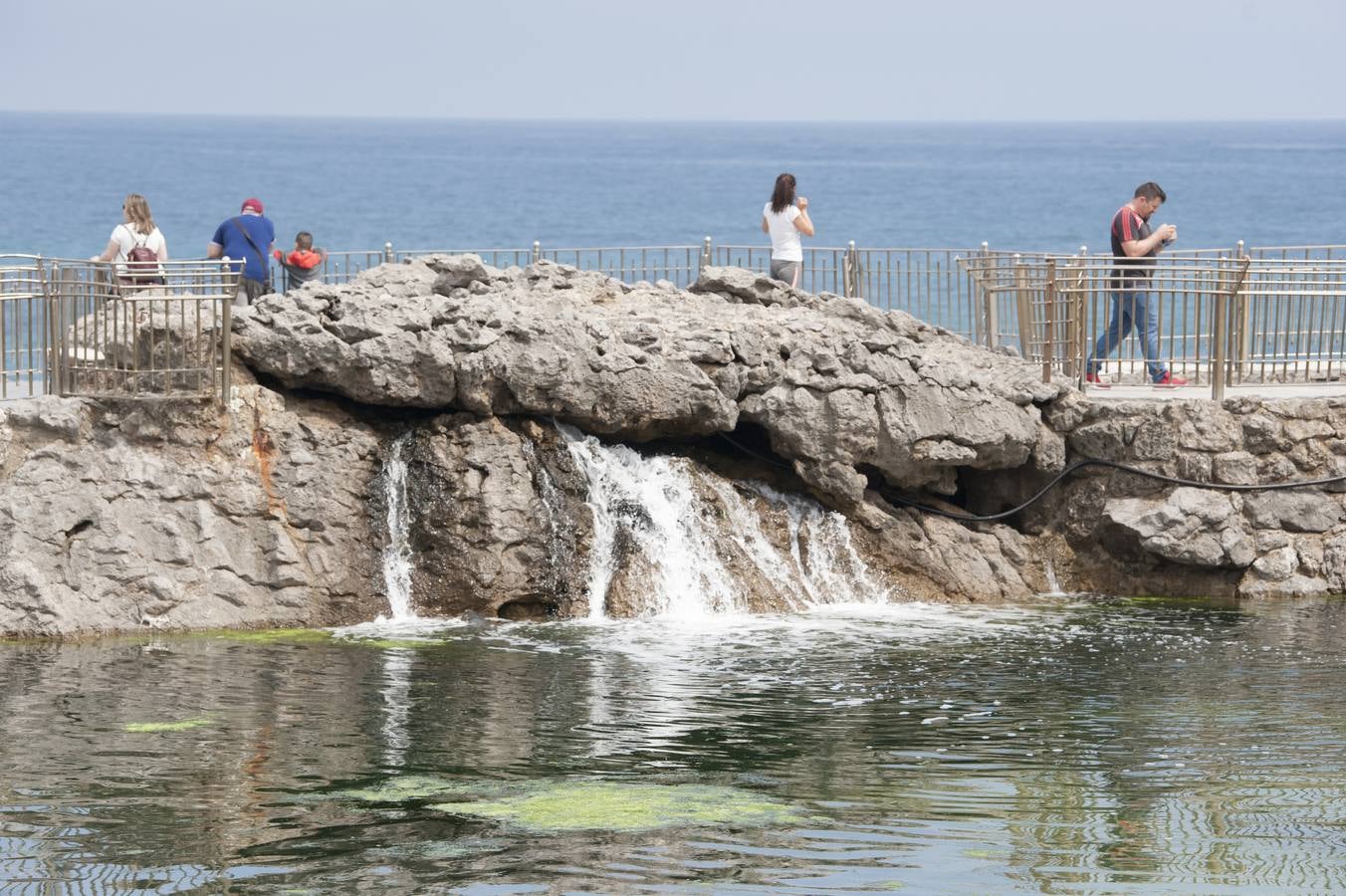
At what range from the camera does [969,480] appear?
20.0m

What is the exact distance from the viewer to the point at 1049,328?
65.8 feet

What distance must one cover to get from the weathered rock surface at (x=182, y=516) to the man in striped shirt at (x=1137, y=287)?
7904mm

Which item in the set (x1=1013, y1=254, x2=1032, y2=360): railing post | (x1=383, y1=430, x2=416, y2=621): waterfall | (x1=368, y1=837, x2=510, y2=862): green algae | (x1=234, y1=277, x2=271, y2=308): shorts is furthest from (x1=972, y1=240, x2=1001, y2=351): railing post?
(x1=368, y1=837, x2=510, y2=862): green algae

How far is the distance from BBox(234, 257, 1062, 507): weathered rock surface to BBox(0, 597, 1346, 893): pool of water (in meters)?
1.97

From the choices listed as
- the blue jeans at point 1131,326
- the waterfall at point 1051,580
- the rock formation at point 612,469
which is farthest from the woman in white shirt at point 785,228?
the waterfall at point 1051,580

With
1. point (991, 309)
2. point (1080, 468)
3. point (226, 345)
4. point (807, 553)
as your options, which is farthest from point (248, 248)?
point (1080, 468)

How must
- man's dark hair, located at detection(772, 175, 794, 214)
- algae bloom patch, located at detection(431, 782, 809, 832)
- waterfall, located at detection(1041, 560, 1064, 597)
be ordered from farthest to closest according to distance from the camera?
1. man's dark hair, located at detection(772, 175, 794, 214)
2. waterfall, located at detection(1041, 560, 1064, 597)
3. algae bloom patch, located at detection(431, 782, 809, 832)

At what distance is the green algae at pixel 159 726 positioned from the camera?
42.5 feet

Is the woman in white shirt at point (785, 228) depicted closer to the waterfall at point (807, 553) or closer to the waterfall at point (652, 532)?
the waterfall at point (807, 553)

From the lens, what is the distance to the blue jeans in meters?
20.2

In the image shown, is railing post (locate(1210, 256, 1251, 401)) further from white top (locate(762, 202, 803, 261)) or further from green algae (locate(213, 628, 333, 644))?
green algae (locate(213, 628, 333, 644))

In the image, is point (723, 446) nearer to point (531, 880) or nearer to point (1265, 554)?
point (1265, 554)

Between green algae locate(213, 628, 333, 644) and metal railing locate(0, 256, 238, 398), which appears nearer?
green algae locate(213, 628, 333, 644)

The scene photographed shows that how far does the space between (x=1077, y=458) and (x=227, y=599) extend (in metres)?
8.46
